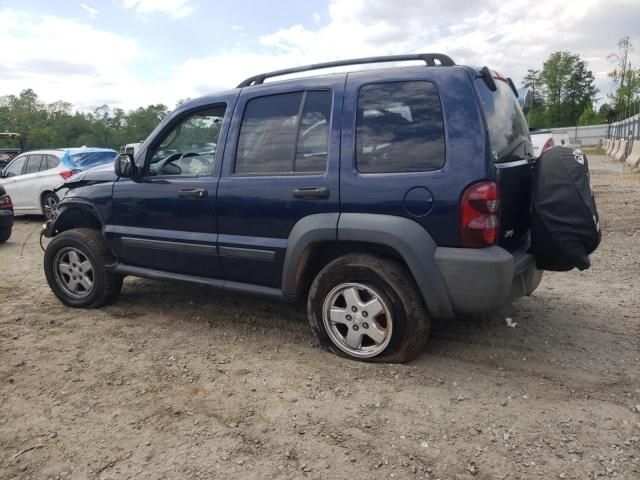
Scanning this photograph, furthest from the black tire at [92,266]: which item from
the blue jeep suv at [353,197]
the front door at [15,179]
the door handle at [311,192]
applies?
the front door at [15,179]

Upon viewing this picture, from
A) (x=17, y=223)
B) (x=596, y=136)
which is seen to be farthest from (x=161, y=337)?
(x=596, y=136)

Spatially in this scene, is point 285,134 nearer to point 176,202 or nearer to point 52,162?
point 176,202

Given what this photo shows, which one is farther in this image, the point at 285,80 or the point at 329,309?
the point at 285,80

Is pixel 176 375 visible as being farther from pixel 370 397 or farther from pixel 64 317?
pixel 64 317

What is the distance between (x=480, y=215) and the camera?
295 centimetres

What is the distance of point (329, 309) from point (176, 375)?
1.11 m

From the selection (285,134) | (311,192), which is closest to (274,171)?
(285,134)

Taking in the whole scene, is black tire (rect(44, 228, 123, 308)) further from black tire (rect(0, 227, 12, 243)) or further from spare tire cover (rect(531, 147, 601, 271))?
black tire (rect(0, 227, 12, 243))

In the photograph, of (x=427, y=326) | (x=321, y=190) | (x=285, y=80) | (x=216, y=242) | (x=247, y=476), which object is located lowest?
(x=247, y=476)

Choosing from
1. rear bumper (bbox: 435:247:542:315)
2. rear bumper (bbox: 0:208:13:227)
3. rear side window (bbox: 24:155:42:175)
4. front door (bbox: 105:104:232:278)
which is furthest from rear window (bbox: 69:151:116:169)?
rear bumper (bbox: 435:247:542:315)

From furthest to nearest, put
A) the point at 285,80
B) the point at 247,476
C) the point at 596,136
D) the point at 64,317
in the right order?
1. the point at 596,136
2. the point at 64,317
3. the point at 285,80
4. the point at 247,476

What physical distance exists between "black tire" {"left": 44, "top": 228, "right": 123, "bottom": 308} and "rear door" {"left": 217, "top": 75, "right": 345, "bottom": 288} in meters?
1.40

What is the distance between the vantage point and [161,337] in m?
4.09

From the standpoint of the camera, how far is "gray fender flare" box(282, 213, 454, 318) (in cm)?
308
